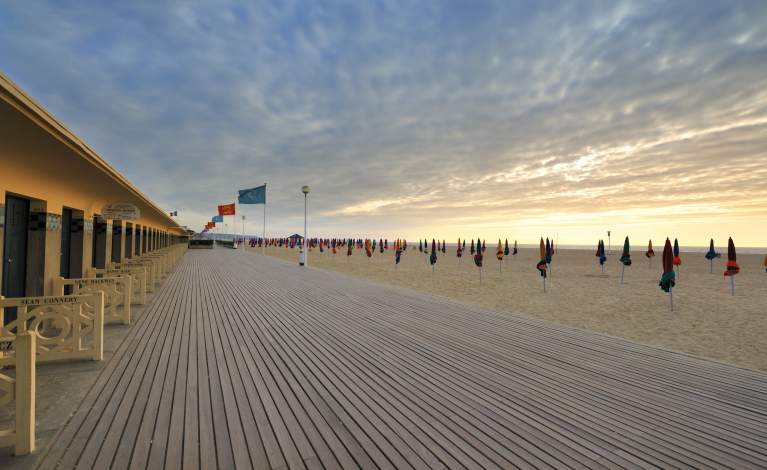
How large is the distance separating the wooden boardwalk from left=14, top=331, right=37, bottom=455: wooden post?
0.21 metres

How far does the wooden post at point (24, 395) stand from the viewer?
2621 mm

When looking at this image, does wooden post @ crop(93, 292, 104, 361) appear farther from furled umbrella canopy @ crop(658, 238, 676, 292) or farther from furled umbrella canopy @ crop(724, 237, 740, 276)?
furled umbrella canopy @ crop(724, 237, 740, 276)

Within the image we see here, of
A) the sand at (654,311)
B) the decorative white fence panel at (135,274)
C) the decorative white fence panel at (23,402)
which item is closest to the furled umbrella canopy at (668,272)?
the sand at (654,311)

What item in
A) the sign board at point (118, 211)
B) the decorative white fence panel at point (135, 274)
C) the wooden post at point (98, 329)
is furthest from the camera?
the sign board at point (118, 211)

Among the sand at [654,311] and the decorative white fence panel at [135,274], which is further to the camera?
the decorative white fence panel at [135,274]

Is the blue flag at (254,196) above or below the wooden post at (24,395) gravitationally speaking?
above

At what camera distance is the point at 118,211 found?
905 centimetres

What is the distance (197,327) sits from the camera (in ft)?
21.1

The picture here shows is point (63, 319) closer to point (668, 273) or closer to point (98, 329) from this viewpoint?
point (98, 329)

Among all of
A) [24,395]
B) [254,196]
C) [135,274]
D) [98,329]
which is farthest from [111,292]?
[254,196]

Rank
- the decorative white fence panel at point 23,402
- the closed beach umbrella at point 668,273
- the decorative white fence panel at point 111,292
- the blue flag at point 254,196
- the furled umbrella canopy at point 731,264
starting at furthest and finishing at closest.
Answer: the blue flag at point 254,196
the furled umbrella canopy at point 731,264
the closed beach umbrella at point 668,273
the decorative white fence panel at point 111,292
the decorative white fence panel at point 23,402

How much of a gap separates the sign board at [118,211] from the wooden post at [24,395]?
24.5 ft

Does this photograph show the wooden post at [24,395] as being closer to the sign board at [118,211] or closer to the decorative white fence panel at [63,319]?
the decorative white fence panel at [63,319]

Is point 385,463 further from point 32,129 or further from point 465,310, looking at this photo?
point 465,310
